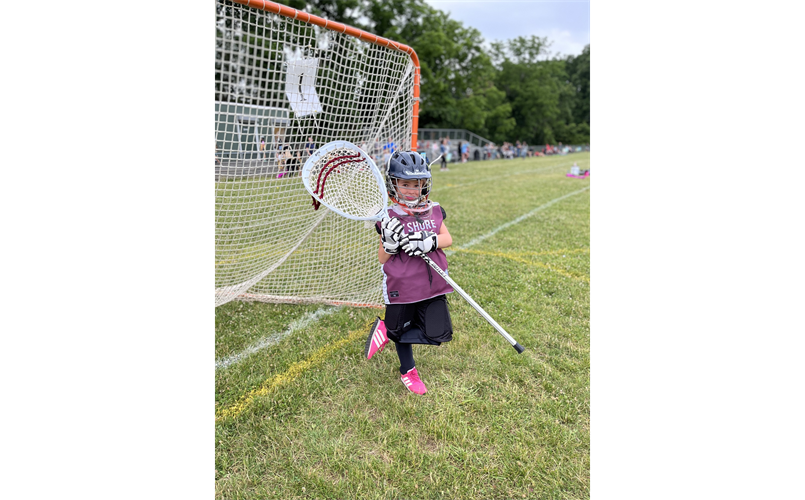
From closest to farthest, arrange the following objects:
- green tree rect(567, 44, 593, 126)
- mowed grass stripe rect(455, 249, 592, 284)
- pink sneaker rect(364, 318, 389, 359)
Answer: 1. pink sneaker rect(364, 318, 389, 359)
2. mowed grass stripe rect(455, 249, 592, 284)
3. green tree rect(567, 44, 593, 126)

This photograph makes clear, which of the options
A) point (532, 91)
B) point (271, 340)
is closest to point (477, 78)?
point (532, 91)

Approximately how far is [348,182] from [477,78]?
39.5 m

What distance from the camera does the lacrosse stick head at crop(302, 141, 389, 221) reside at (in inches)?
109

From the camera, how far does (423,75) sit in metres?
27.8

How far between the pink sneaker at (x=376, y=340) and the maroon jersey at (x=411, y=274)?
1.39 feet

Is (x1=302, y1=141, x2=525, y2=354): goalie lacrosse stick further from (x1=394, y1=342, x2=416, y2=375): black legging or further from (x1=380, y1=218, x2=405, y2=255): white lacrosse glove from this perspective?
(x1=394, y1=342, x2=416, y2=375): black legging

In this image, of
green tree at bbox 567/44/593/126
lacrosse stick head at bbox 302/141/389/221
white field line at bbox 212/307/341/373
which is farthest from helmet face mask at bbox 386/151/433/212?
green tree at bbox 567/44/593/126

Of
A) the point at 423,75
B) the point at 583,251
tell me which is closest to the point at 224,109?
the point at 583,251

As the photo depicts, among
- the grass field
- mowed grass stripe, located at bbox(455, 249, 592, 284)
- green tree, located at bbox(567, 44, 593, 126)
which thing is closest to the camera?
the grass field

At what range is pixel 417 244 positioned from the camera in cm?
253

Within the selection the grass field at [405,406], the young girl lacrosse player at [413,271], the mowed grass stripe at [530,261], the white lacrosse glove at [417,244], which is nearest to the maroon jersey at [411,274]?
the young girl lacrosse player at [413,271]

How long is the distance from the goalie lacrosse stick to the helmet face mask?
0.48ft

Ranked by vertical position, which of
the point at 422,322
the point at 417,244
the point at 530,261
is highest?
the point at 417,244

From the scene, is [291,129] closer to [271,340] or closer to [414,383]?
[271,340]
